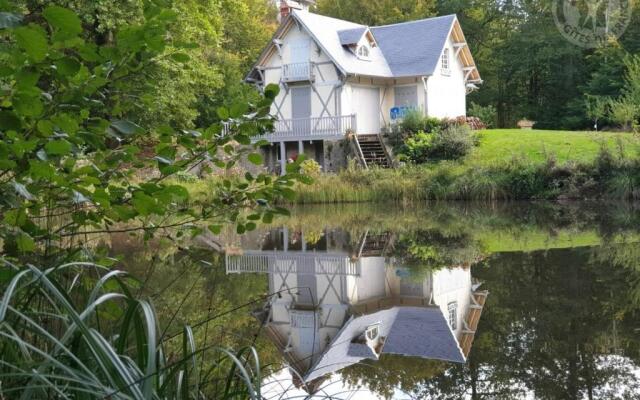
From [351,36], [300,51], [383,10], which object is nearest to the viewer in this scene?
[300,51]

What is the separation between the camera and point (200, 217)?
3102 millimetres

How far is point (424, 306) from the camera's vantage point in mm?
6551

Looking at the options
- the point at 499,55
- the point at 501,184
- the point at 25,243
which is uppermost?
the point at 499,55

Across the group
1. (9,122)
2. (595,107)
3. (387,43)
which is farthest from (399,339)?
(595,107)

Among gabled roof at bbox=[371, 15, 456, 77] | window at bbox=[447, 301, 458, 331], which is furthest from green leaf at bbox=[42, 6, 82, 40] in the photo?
gabled roof at bbox=[371, 15, 456, 77]

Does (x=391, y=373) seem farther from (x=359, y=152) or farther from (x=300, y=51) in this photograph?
(x=300, y=51)

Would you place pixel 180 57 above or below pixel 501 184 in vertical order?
above

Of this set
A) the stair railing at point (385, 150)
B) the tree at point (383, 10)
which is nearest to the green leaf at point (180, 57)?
the stair railing at point (385, 150)

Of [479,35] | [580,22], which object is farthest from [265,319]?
[479,35]

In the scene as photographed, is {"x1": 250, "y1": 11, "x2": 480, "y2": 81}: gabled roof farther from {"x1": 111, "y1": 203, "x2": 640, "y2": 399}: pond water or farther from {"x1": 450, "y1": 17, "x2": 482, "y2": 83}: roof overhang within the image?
{"x1": 111, "y1": 203, "x2": 640, "y2": 399}: pond water

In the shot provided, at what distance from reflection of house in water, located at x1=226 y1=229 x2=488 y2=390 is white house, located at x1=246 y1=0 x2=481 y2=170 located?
15.5m

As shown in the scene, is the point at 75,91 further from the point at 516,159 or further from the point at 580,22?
the point at 580,22

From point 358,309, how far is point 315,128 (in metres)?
19.4

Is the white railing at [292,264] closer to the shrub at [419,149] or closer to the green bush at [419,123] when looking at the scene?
the shrub at [419,149]
